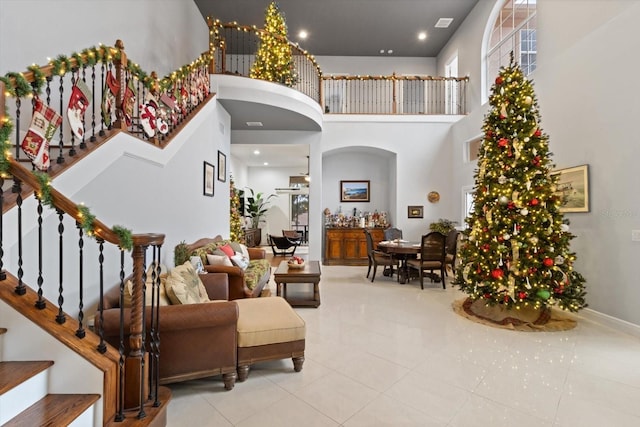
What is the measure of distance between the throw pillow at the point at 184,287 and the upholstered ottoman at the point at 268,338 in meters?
0.47

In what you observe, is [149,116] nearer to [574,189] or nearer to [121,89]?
[121,89]

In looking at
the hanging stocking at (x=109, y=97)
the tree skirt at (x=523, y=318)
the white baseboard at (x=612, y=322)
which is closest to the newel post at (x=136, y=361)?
the hanging stocking at (x=109, y=97)

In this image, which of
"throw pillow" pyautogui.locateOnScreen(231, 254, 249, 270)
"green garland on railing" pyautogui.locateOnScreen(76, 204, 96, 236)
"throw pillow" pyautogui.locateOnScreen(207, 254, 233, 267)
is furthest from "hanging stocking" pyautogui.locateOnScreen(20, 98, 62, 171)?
"throw pillow" pyautogui.locateOnScreen(231, 254, 249, 270)

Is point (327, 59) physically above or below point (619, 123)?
above

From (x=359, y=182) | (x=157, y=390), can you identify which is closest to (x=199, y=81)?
(x=157, y=390)

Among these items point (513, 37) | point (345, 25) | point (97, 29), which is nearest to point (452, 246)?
point (513, 37)

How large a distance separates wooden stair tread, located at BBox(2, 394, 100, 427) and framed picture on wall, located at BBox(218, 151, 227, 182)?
4.75 metres

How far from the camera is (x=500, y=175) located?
393 centimetres

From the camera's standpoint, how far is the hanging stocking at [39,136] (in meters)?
1.97

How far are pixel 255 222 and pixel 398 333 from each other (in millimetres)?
8668

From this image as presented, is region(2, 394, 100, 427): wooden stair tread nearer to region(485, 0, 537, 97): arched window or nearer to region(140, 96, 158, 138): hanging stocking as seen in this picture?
region(140, 96, 158, 138): hanging stocking

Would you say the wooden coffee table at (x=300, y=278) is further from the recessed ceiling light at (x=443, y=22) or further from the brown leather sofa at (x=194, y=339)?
the recessed ceiling light at (x=443, y=22)

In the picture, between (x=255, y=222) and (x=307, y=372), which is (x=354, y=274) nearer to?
(x=307, y=372)

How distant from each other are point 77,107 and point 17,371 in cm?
193
